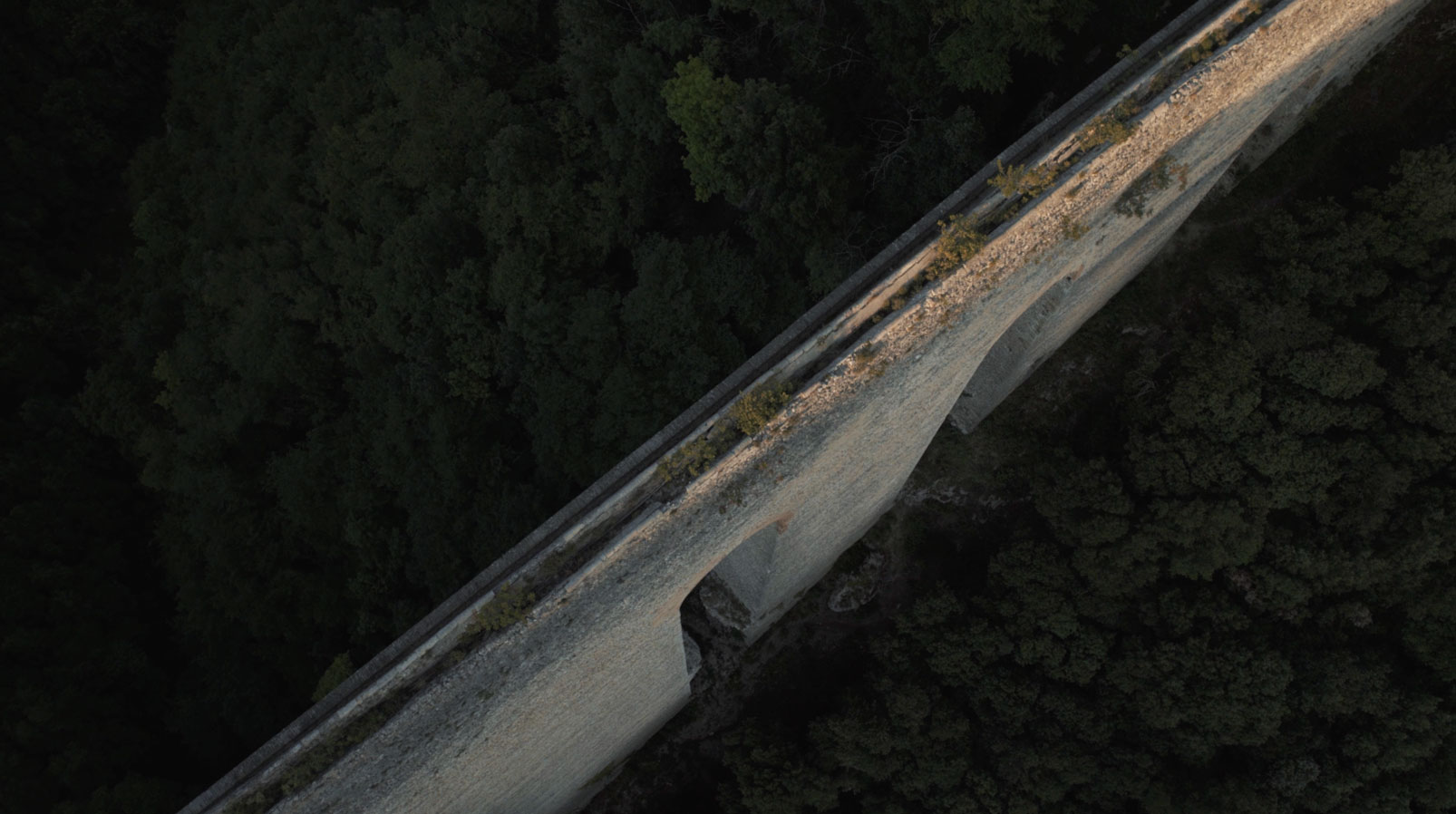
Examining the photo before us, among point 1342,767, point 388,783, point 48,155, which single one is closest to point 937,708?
point 1342,767

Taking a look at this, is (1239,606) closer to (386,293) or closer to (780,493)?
(780,493)

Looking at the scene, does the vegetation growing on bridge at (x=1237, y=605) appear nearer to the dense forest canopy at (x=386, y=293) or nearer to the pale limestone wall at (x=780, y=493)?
the pale limestone wall at (x=780, y=493)

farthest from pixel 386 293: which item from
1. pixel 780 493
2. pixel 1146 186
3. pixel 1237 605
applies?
pixel 1237 605

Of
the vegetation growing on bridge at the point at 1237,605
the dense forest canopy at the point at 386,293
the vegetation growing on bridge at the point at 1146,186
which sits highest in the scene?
the dense forest canopy at the point at 386,293

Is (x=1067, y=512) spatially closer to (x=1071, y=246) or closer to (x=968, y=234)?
(x=1071, y=246)

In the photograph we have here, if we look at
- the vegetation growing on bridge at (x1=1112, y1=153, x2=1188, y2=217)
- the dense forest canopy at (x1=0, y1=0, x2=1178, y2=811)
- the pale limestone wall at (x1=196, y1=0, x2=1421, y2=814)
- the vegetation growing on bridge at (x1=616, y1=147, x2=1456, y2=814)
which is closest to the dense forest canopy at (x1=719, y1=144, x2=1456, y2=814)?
the vegetation growing on bridge at (x1=616, y1=147, x2=1456, y2=814)

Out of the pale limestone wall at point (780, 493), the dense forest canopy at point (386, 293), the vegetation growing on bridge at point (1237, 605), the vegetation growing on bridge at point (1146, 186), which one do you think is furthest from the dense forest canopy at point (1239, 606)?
the dense forest canopy at point (386, 293)

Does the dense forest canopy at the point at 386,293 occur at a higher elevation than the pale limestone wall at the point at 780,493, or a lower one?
higher
